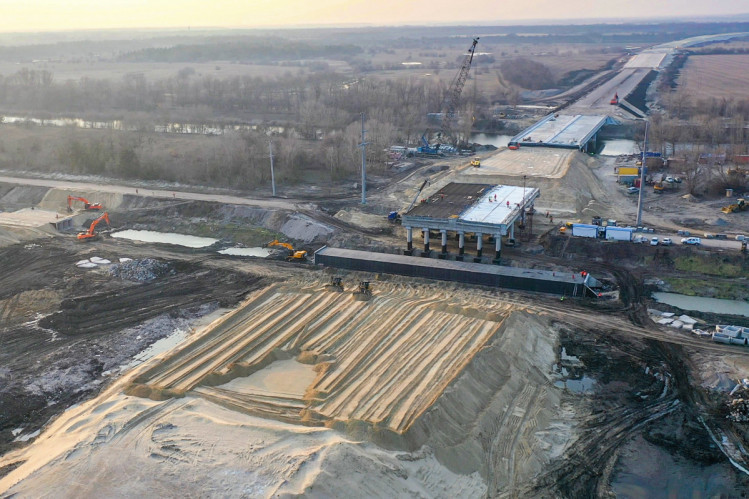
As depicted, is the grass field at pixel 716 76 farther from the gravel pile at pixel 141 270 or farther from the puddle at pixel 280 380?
the puddle at pixel 280 380

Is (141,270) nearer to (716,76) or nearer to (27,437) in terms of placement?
(27,437)

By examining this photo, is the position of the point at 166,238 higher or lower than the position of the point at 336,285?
lower

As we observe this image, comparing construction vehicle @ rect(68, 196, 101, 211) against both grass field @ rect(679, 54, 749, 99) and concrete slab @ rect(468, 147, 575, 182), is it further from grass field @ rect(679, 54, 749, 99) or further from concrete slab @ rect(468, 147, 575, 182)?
grass field @ rect(679, 54, 749, 99)

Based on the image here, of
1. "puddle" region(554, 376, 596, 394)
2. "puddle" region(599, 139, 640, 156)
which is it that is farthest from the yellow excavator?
"puddle" region(599, 139, 640, 156)

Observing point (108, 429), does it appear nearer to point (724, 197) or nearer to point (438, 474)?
point (438, 474)

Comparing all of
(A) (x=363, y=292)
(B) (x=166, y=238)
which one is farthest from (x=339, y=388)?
(B) (x=166, y=238)

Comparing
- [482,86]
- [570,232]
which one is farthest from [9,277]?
[482,86]

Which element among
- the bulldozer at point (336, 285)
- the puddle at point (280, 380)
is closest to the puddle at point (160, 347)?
the puddle at point (280, 380)
